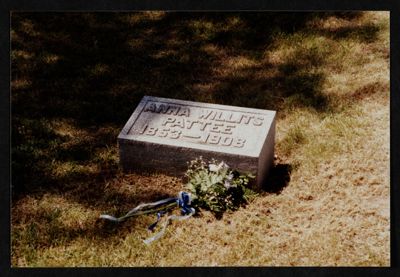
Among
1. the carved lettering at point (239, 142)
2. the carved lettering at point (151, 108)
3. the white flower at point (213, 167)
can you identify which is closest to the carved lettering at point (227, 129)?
the carved lettering at point (239, 142)

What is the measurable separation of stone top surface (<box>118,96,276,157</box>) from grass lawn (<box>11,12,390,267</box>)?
431 millimetres

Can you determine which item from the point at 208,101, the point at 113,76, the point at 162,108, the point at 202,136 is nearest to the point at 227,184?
the point at 202,136

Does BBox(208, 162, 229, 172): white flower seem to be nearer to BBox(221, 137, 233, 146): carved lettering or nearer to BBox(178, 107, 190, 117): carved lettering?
BBox(221, 137, 233, 146): carved lettering

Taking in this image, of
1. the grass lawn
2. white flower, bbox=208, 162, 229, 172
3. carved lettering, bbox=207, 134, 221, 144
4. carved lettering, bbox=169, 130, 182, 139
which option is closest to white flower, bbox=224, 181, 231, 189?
white flower, bbox=208, 162, 229, 172

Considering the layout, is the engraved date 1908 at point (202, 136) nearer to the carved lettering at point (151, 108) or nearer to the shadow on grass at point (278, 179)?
the carved lettering at point (151, 108)

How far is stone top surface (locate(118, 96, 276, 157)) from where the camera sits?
4387 millimetres

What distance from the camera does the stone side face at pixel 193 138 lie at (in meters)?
4.35

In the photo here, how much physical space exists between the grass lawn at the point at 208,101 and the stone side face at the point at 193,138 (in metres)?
0.21

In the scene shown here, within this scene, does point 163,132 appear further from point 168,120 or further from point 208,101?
point 208,101

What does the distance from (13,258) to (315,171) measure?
2.64 m

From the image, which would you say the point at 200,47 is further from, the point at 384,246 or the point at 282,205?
the point at 384,246

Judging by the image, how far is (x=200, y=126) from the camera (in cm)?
458
